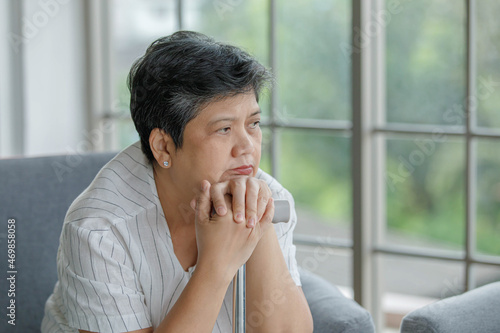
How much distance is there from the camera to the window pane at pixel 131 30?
287 cm

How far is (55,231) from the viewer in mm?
1986

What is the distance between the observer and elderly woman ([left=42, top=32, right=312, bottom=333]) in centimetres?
142

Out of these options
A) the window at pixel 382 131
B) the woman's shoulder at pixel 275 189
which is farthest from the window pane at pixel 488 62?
the woman's shoulder at pixel 275 189

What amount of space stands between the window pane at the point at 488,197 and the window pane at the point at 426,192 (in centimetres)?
6

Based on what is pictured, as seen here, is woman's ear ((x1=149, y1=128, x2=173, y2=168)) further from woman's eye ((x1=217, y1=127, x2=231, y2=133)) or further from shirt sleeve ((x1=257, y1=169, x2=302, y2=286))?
shirt sleeve ((x1=257, y1=169, x2=302, y2=286))

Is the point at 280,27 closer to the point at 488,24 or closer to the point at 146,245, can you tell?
the point at 488,24

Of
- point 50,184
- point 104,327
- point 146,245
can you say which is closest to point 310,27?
point 50,184

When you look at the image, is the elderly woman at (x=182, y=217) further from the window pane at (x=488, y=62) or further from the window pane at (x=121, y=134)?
the window pane at (x=121, y=134)

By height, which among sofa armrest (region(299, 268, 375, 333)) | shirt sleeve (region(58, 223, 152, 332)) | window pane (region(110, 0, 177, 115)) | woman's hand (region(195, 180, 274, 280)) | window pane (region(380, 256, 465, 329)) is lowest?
window pane (region(380, 256, 465, 329))

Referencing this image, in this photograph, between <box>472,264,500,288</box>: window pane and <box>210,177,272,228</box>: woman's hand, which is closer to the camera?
<box>210,177,272,228</box>: woman's hand

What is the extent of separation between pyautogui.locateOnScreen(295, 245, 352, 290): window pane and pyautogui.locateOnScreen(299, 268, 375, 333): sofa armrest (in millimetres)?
743

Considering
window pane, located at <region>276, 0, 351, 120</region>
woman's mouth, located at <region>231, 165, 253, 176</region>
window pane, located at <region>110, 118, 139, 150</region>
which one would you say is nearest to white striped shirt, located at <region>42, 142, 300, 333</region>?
woman's mouth, located at <region>231, 165, 253, 176</region>

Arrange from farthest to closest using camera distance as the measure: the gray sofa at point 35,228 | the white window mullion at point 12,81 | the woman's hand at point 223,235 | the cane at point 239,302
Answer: the white window mullion at point 12,81, the gray sofa at point 35,228, the woman's hand at point 223,235, the cane at point 239,302

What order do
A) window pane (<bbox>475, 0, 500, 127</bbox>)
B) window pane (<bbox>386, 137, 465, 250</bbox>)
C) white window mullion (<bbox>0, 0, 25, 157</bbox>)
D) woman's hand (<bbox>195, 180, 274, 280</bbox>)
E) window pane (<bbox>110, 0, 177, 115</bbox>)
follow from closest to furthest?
woman's hand (<bbox>195, 180, 274, 280</bbox>), window pane (<bbox>475, 0, 500, 127</bbox>), window pane (<bbox>386, 137, 465, 250</bbox>), white window mullion (<bbox>0, 0, 25, 157</bbox>), window pane (<bbox>110, 0, 177, 115</bbox>)
